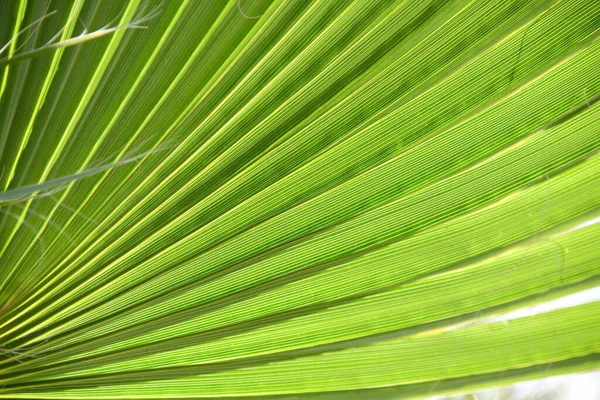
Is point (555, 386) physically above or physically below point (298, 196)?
below

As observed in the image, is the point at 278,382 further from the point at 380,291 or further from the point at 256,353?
the point at 380,291

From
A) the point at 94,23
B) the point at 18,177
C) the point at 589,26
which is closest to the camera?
the point at 589,26

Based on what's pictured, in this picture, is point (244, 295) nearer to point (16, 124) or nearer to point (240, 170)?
point (240, 170)

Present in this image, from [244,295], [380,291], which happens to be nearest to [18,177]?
[244,295]

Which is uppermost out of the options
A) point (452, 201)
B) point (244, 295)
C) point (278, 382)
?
point (452, 201)

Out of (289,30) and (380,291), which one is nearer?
(289,30)

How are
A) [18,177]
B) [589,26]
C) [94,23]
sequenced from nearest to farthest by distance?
1. [589,26]
2. [94,23]
3. [18,177]

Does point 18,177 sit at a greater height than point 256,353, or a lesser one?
greater
